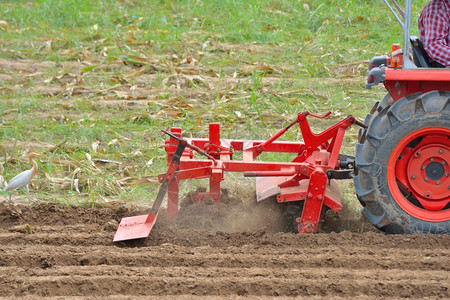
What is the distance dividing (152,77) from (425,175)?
15.4ft

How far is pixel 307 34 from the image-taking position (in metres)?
9.60

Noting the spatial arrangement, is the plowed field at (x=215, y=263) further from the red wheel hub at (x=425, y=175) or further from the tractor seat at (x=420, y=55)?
the tractor seat at (x=420, y=55)

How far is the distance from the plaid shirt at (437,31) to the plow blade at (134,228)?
91.4 inches

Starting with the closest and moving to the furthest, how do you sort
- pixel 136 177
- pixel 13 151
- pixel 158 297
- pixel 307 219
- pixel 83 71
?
pixel 158 297 → pixel 307 219 → pixel 136 177 → pixel 13 151 → pixel 83 71

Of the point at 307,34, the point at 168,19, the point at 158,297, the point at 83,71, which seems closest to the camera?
the point at 158,297

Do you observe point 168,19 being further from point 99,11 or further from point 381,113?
point 381,113

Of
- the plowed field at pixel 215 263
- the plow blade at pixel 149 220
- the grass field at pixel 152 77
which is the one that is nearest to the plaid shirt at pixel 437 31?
the plowed field at pixel 215 263

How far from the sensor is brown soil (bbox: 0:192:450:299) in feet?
12.7

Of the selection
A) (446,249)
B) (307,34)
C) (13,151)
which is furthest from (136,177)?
(307,34)

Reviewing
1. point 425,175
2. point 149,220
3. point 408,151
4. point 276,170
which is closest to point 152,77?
point 149,220

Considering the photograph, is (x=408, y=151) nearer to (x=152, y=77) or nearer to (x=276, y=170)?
(x=276, y=170)

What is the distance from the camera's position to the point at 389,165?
4.53 meters

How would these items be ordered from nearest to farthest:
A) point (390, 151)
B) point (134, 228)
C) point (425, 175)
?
point (390, 151) → point (425, 175) → point (134, 228)

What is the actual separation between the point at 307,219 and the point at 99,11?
24.8 feet
